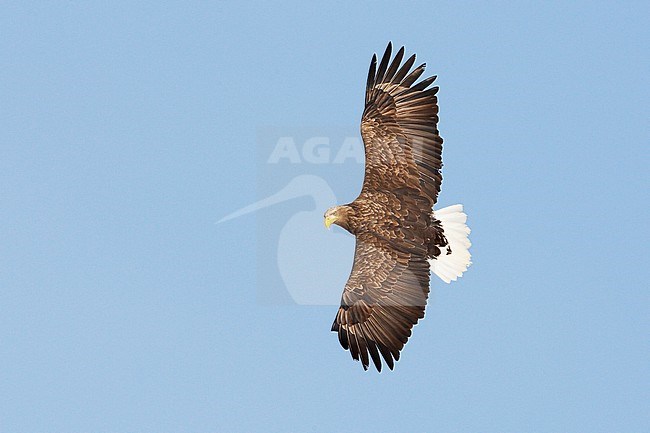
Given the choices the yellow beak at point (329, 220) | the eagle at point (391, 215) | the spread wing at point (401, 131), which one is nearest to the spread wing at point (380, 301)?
the eagle at point (391, 215)

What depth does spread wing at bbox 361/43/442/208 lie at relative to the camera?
10.8 meters

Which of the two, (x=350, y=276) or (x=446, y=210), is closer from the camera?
(x=350, y=276)

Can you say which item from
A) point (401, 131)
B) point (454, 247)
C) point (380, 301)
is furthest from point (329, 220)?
point (454, 247)

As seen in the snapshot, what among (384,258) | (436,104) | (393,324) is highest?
(436,104)

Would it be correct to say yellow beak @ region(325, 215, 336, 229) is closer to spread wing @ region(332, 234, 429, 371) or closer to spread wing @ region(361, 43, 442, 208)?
spread wing @ region(332, 234, 429, 371)

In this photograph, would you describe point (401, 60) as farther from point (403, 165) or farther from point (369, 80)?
point (403, 165)

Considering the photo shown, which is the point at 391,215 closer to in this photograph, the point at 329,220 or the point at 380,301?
the point at 329,220

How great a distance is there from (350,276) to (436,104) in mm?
2410

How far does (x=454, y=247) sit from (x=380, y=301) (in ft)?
5.25

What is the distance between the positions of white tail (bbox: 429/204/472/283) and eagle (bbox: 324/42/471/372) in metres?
0.71

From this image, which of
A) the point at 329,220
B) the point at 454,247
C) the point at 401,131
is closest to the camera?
the point at 401,131

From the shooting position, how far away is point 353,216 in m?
11.1

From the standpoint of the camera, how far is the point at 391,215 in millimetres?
10984

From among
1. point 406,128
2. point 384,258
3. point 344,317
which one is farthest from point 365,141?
point 344,317
